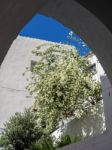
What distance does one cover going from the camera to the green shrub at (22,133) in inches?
544

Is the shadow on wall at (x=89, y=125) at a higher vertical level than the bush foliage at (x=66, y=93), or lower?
lower

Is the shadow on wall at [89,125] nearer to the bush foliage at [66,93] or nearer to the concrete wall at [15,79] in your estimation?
the bush foliage at [66,93]

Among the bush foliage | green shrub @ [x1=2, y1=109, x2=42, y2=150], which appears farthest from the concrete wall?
the bush foliage

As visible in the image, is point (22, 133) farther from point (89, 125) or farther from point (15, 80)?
point (15, 80)

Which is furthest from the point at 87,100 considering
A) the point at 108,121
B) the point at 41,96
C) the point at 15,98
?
the point at 15,98

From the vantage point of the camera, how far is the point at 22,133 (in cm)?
1382

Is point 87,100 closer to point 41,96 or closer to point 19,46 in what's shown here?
point 41,96

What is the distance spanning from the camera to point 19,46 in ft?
71.8

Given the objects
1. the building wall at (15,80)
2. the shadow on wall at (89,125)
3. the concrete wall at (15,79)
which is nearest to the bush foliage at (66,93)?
the shadow on wall at (89,125)

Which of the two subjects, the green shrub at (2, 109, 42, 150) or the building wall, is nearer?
the green shrub at (2, 109, 42, 150)

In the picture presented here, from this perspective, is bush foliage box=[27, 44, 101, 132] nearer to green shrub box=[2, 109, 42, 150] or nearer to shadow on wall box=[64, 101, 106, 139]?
shadow on wall box=[64, 101, 106, 139]

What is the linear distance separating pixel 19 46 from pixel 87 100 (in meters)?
10.4

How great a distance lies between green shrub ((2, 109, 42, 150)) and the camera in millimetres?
13805

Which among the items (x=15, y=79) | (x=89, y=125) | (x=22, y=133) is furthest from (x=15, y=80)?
(x=89, y=125)
